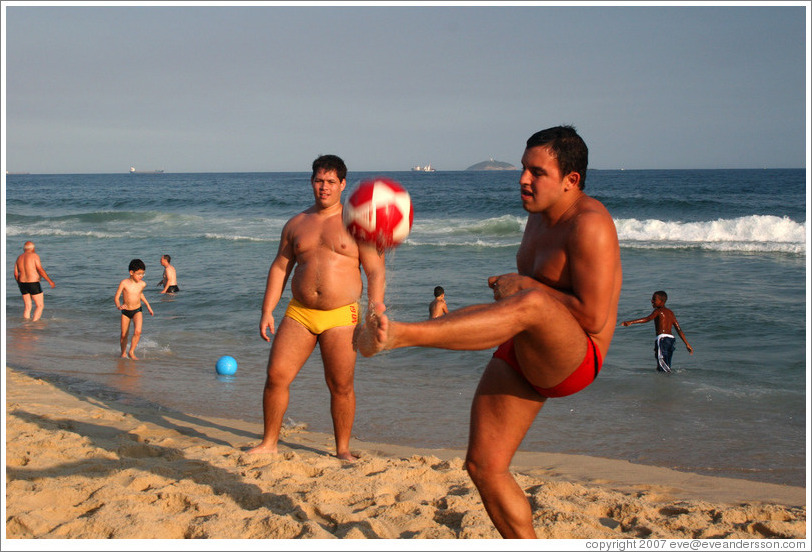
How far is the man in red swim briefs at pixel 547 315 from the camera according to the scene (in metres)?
3.14

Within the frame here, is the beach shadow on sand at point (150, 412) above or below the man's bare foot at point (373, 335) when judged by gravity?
below

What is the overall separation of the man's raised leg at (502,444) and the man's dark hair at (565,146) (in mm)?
968

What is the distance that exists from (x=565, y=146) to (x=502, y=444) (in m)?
1.39

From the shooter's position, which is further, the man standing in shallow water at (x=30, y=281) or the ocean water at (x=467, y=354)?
the man standing in shallow water at (x=30, y=281)

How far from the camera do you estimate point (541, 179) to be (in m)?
3.38

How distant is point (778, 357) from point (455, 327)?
827cm

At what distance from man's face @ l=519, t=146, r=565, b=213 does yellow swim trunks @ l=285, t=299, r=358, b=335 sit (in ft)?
8.04

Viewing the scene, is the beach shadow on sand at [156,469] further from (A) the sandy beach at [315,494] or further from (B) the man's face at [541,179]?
(B) the man's face at [541,179]

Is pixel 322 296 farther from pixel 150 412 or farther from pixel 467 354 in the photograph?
pixel 467 354

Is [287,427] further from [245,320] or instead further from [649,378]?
→ [245,320]

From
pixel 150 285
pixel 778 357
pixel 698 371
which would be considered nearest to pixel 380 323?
pixel 698 371

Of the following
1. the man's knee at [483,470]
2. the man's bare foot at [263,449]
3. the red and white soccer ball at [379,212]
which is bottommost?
the man's bare foot at [263,449]

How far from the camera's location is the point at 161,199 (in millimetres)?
51156

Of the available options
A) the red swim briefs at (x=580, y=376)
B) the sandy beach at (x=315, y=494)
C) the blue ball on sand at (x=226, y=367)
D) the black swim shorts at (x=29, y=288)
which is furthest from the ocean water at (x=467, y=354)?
the red swim briefs at (x=580, y=376)
